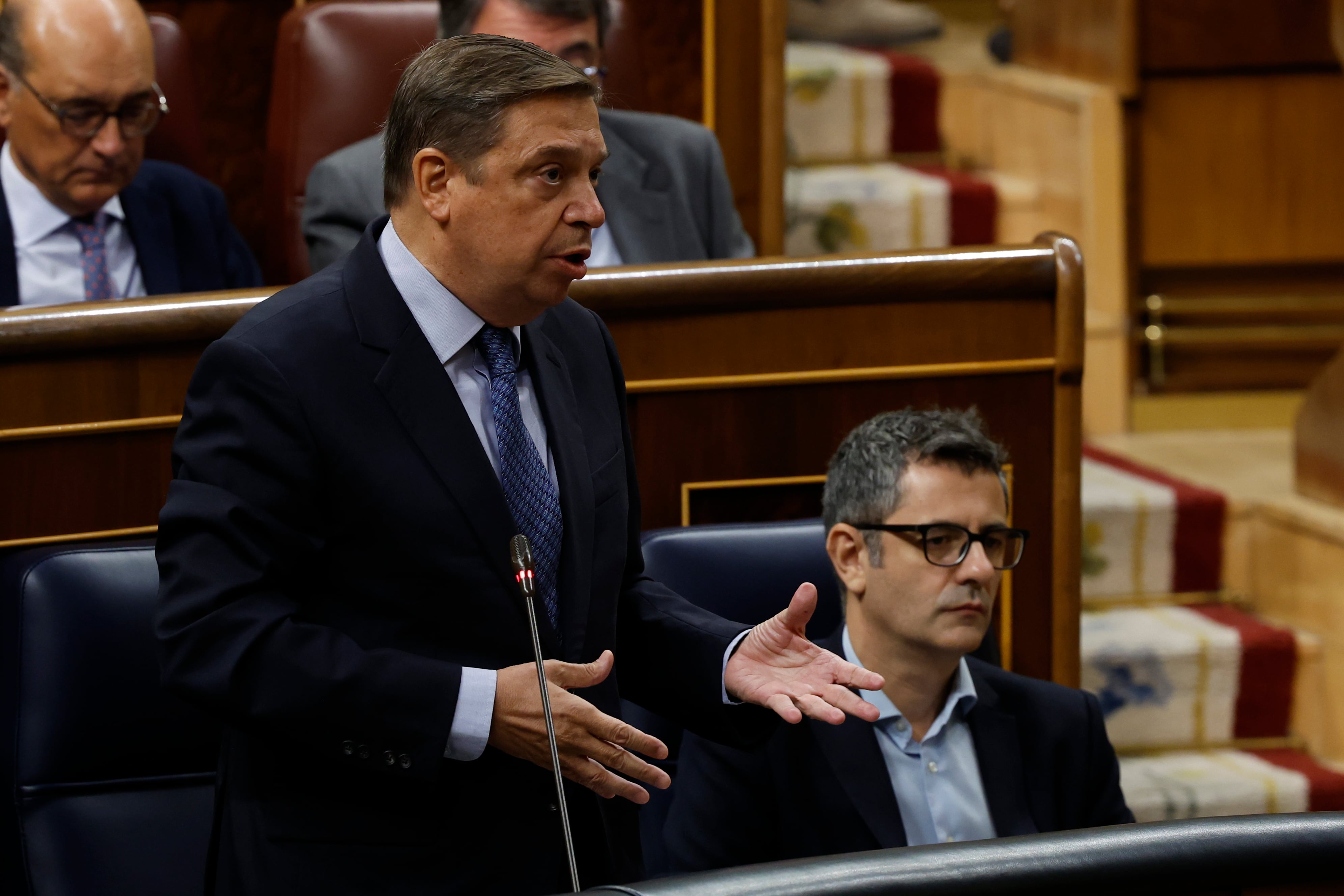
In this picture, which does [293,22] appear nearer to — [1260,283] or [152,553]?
[152,553]

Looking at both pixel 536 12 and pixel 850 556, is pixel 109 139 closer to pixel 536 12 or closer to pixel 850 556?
pixel 536 12

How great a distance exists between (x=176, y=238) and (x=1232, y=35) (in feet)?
3.91

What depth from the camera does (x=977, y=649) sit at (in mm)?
1071

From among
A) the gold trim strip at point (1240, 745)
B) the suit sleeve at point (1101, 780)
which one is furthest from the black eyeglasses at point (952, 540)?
the gold trim strip at point (1240, 745)

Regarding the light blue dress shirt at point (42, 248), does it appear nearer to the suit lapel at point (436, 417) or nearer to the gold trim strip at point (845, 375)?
the gold trim strip at point (845, 375)

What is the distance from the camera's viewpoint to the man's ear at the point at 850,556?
0.99 metres

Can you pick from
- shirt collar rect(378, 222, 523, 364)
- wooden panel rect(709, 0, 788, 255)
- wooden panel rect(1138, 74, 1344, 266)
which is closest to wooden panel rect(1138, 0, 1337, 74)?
wooden panel rect(1138, 74, 1344, 266)

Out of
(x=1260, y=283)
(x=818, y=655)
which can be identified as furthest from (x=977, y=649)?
(x=1260, y=283)

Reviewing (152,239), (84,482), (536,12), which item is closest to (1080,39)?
(536,12)

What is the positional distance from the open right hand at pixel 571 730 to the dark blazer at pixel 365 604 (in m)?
0.02

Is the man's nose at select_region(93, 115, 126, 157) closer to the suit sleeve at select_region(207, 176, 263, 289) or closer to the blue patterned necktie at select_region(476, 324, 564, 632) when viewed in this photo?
the suit sleeve at select_region(207, 176, 263, 289)

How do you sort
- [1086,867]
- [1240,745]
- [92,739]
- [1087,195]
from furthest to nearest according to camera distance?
[1087,195]
[1240,745]
[92,739]
[1086,867]

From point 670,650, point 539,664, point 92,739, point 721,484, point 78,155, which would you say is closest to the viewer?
point 539,664

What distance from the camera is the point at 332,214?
1227 millimetres
